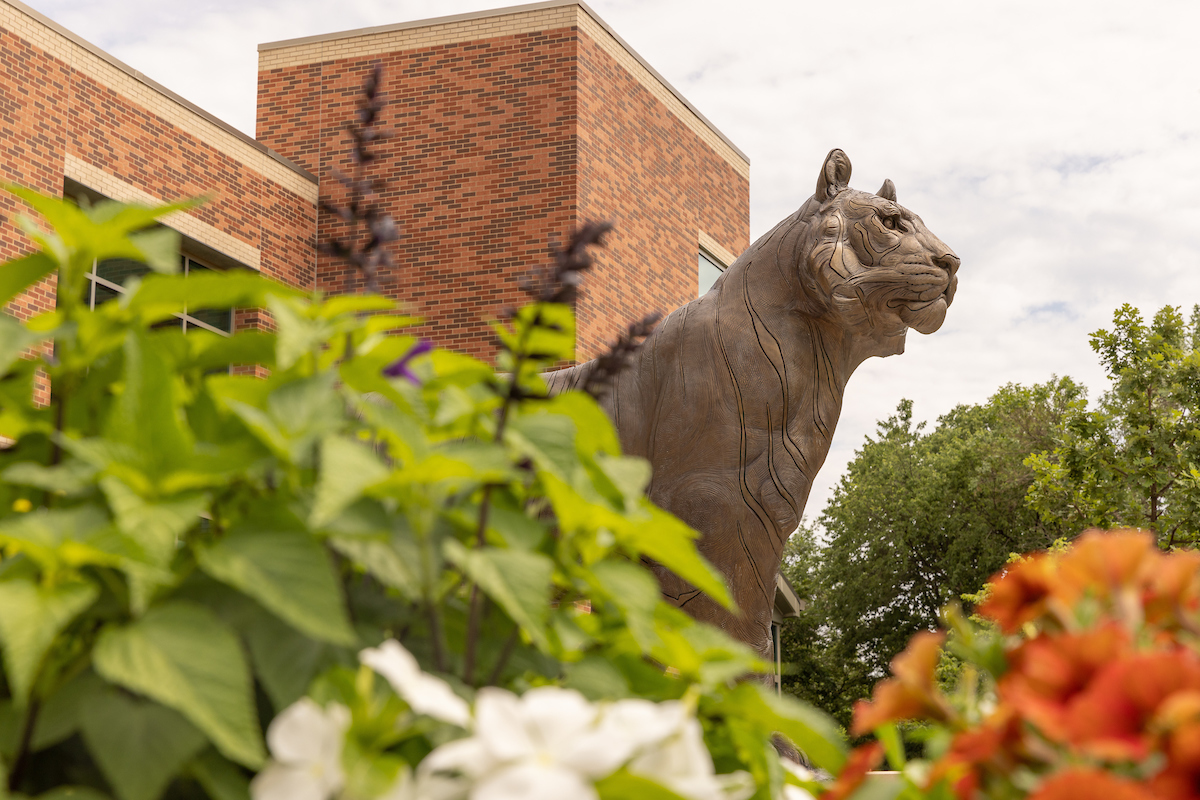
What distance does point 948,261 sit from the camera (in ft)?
19.2

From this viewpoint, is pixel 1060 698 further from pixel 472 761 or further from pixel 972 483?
pixel 972 483

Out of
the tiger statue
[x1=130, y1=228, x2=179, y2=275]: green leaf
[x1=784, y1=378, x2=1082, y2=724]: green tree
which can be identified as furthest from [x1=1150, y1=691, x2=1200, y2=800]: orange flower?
[x1=784, y1=378, x2=1082, y2=724]: green tree

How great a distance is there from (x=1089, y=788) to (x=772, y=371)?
5107mm

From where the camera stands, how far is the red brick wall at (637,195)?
17422mm

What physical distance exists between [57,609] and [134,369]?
0.73 ft

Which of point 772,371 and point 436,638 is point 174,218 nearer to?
point 772,371

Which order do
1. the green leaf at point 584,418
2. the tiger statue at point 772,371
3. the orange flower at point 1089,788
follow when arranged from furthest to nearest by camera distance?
the tiger statue at point 772,371 < the green leaf at point 584,418 < the orange flower at point 1089,788

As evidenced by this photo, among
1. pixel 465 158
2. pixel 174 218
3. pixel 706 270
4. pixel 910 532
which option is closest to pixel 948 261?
pixel 174 218

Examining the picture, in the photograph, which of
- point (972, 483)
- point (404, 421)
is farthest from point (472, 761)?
point (972, 483)

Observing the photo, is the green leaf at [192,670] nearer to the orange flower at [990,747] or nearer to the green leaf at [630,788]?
the green leaf at [630,788]

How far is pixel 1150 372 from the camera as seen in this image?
1773 cm

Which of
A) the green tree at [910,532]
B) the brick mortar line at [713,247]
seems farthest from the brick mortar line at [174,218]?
the green tree at [910,532]

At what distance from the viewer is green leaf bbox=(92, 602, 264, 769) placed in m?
0.79

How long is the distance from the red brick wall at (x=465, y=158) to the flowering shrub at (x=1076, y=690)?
15.6 metres
